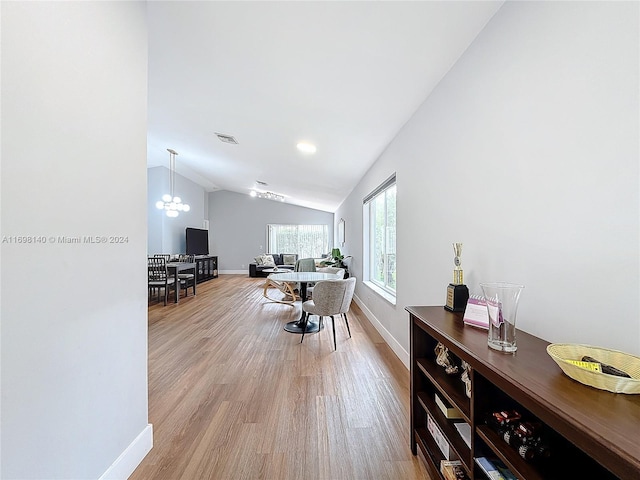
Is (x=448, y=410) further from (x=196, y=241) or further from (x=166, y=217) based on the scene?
(x=196, y=241)

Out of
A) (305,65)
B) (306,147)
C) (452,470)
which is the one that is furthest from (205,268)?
(452,470)

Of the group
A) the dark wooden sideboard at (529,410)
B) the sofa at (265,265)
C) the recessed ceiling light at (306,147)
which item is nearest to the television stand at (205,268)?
the sofa at (265,265)

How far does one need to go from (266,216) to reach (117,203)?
986 centimetres

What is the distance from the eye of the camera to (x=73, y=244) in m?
1.21

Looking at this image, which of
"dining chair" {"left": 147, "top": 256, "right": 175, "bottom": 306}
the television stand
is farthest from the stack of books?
the television stand

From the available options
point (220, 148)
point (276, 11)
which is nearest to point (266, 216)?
point (220, 148)

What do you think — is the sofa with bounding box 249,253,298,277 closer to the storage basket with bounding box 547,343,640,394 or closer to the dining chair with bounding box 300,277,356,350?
the dining chair with bounding box 300,277,356,350

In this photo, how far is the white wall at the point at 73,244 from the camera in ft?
3.19

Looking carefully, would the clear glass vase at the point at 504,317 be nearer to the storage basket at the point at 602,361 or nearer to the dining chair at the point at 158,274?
the storage basket at the point at 602,361

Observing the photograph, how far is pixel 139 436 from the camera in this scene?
5.31ft

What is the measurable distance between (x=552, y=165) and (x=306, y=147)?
10.1 feet

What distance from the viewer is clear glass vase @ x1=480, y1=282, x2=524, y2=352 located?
1.07 metres

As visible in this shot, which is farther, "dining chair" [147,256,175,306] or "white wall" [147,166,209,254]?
"white wall" [147,166,209,254]

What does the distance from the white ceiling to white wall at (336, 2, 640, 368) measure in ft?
0.91
